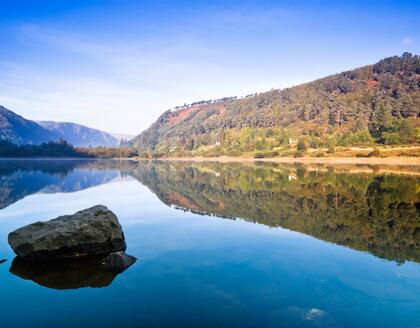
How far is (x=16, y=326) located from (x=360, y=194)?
3226 centimetres

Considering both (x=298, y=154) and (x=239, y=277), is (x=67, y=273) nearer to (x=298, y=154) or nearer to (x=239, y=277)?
(x=239, y=277)

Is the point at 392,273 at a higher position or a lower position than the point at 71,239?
lower

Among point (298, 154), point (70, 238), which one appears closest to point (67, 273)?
point (70, 238)

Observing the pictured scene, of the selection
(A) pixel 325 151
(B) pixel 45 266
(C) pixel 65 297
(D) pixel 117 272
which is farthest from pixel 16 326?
(A) pixel 325 151

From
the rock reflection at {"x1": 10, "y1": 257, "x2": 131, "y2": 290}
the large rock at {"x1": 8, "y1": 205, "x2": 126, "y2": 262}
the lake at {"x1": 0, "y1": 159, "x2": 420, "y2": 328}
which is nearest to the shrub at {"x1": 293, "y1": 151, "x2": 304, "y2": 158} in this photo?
the lake at {"x1": 0, "y1": 159, "x2": 420, "y2": 328}

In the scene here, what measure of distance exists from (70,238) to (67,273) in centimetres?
193

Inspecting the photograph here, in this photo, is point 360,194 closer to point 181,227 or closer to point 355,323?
point 181,227

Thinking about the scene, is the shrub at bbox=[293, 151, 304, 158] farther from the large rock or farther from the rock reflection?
the rock reflection

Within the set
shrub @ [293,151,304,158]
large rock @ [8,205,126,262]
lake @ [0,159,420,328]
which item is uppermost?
shrub @ [293,151,304,158]

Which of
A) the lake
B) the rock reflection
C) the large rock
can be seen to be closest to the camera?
the lake

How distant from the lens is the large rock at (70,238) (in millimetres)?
13859

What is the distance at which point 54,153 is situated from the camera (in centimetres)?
18788

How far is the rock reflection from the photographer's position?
37.9 ft

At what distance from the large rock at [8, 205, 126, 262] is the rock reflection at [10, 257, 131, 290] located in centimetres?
48
